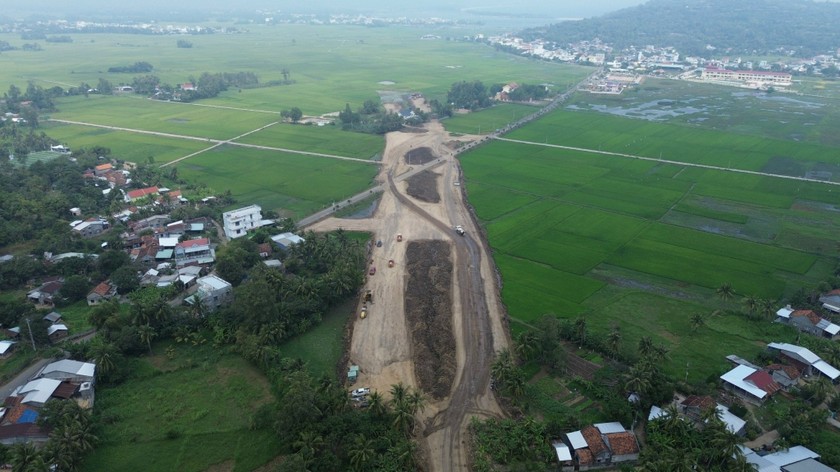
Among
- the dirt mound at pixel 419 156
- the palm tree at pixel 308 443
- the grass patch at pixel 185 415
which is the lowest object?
the grass patch at pixel 185 415

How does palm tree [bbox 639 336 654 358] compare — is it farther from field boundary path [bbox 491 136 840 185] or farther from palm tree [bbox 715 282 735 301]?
field boundary path [bbox 491 136 840 185]

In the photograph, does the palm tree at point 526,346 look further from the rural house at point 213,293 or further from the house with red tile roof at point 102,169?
the house with red tile roof at point 102,169

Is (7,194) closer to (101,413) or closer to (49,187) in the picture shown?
(49,187)

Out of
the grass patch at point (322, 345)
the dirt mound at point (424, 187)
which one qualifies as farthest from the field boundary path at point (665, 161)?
the grass patch at point (322, 345)

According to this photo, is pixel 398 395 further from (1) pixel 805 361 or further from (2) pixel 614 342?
(1) pixel 805 361

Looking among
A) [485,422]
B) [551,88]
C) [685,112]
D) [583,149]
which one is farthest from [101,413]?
[551,88]

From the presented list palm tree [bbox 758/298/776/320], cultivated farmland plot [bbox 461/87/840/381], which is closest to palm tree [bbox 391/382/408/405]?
cultivated farmland plot [bbox 461/87/840/381]
